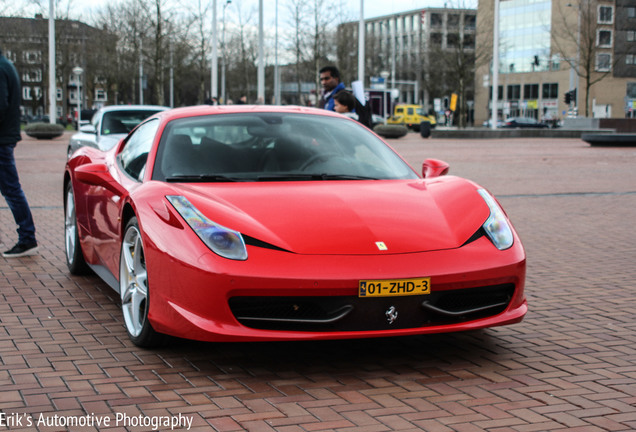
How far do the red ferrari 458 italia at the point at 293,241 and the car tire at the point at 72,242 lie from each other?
1197mm

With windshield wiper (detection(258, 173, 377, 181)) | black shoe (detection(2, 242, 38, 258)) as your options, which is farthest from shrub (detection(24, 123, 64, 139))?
windshield wiper (detection(258, 173, 377, 181))

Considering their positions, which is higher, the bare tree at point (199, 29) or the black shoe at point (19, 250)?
the bare tree at point (199, 29)

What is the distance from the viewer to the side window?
16.4ft

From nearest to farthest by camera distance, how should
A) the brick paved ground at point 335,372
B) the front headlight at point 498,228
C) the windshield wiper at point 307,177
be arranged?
the brick paved ground at point 335,372 → the front headlight at point 498,228 → the windshield wiper at point 307,177

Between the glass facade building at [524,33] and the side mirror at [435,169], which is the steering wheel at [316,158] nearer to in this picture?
the side mirror at [435,169]

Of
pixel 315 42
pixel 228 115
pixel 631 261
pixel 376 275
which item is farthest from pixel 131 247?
pixel 315 42

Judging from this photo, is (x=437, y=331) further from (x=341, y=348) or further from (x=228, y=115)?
(x=228, y=115)

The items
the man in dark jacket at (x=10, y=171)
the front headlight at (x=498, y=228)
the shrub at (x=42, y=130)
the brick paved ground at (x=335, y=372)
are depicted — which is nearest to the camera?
the brick paved ground at (x=335, y=372)

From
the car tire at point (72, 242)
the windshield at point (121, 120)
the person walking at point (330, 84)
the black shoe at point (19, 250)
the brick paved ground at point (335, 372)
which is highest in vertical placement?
the person walking at point (330, 84)

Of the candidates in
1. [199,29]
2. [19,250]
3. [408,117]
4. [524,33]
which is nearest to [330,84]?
[19,250]

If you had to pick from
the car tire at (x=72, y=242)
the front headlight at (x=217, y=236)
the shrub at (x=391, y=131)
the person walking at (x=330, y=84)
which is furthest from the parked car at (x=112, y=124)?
the shrub at (x=391, y=131)

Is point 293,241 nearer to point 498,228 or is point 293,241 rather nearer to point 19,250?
point 498,228

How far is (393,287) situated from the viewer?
3773mm

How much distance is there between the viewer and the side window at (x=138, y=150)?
4.99m
